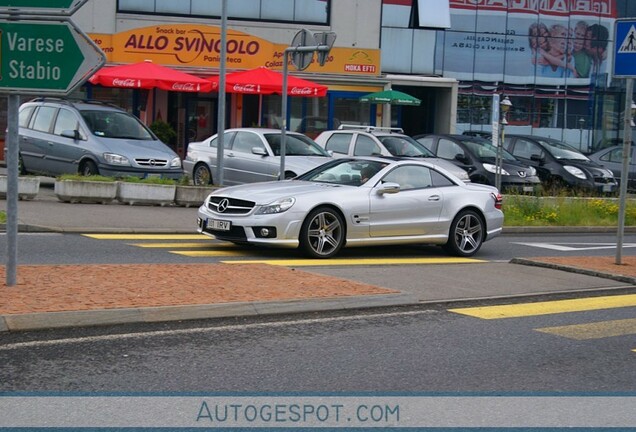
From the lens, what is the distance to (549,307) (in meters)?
10.4

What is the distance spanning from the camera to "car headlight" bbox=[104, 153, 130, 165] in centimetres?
1945

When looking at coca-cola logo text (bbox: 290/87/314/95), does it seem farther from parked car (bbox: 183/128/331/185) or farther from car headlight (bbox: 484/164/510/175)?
parked car (bbox: 183/128/331/185)

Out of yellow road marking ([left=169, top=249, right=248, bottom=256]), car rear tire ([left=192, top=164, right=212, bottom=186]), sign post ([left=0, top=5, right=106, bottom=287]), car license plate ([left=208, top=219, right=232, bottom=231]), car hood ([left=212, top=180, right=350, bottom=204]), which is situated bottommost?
yellow road marking ([left=169, top=249, right=248, bottom=256])

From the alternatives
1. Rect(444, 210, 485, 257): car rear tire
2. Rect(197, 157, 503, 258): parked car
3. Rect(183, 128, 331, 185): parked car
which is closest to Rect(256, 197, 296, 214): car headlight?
Rect(197, 157, 503, 258): parked car

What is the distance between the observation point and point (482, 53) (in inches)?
1641

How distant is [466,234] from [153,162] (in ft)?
24.3

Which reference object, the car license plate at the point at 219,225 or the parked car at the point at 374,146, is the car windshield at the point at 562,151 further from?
the car license plate at the point at 219,225

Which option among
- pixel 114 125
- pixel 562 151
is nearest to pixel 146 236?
pixel 114 125

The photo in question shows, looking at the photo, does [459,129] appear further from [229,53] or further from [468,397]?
[468,397]

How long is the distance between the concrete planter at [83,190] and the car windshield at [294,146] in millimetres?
4129

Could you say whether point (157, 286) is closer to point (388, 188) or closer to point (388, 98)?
point (388, 188)

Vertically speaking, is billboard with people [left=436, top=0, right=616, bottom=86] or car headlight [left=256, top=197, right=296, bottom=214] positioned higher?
billboard with people [left=436, top=0, right=616, bottom=86]

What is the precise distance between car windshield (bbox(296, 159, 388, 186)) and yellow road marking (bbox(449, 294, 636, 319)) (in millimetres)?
4082

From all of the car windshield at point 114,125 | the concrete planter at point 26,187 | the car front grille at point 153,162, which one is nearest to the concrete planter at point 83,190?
the concrete planter at point 26,187
